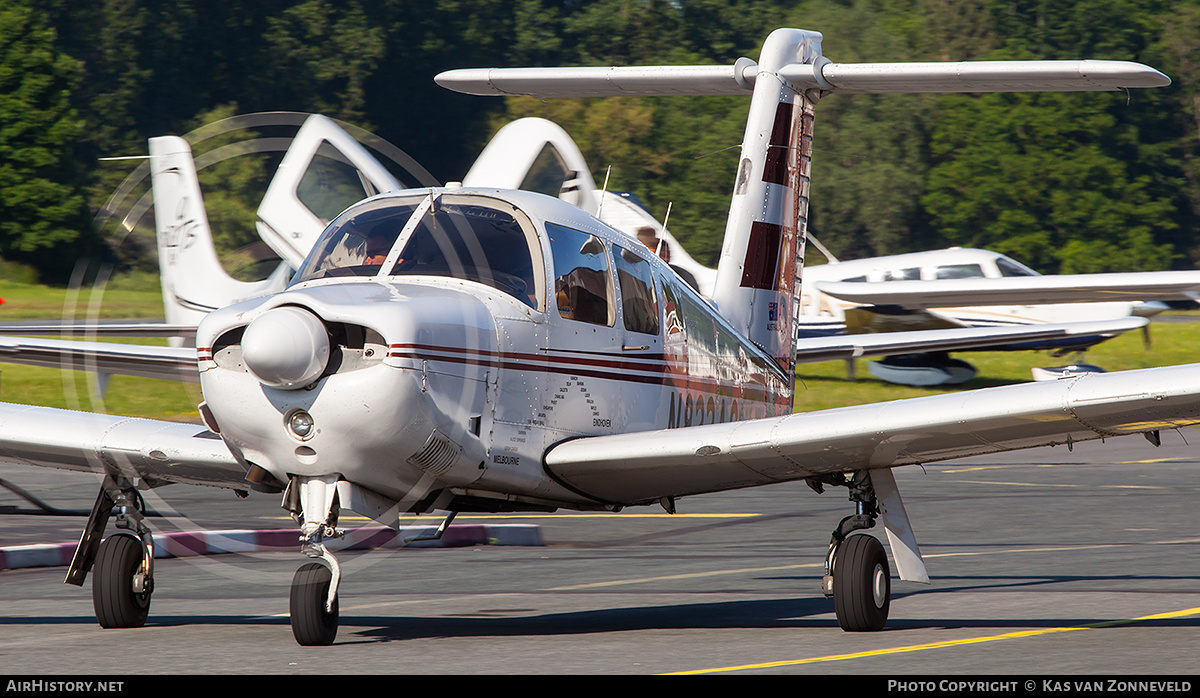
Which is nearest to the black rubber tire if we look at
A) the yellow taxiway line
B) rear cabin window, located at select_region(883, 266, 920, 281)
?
the yellow taxiway line

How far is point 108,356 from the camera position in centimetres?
1670

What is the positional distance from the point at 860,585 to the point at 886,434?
982mm

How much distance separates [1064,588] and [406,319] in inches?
217

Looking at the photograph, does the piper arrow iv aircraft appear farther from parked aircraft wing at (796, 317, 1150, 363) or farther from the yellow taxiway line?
the yellow taxiway line

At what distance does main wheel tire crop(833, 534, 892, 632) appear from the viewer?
8.06 metres

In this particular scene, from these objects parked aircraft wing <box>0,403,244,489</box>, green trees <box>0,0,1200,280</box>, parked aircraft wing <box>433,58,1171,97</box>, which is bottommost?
green trees <box>0,0,1200,280</box>

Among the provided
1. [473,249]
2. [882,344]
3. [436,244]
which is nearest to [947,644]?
[473,249]

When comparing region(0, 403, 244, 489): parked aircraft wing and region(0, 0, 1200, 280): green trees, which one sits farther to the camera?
region(0, 0, 1200, 280): green trees

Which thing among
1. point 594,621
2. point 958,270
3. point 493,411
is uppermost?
point 493,411

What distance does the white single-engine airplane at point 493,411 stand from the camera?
6793 millimetres

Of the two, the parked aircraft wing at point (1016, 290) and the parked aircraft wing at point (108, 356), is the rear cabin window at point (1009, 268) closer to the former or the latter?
the parked aircraft wing at point (1016, 290)

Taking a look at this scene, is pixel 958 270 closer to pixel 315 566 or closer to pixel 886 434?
pixel 886 434

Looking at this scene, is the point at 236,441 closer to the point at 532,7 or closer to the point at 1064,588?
the point at 1064,588

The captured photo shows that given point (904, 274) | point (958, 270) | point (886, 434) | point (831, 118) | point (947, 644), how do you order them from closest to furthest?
point (947, 644)
point (886, 434)
point (958, 270)
point (904, 274)
point (831, 118)
